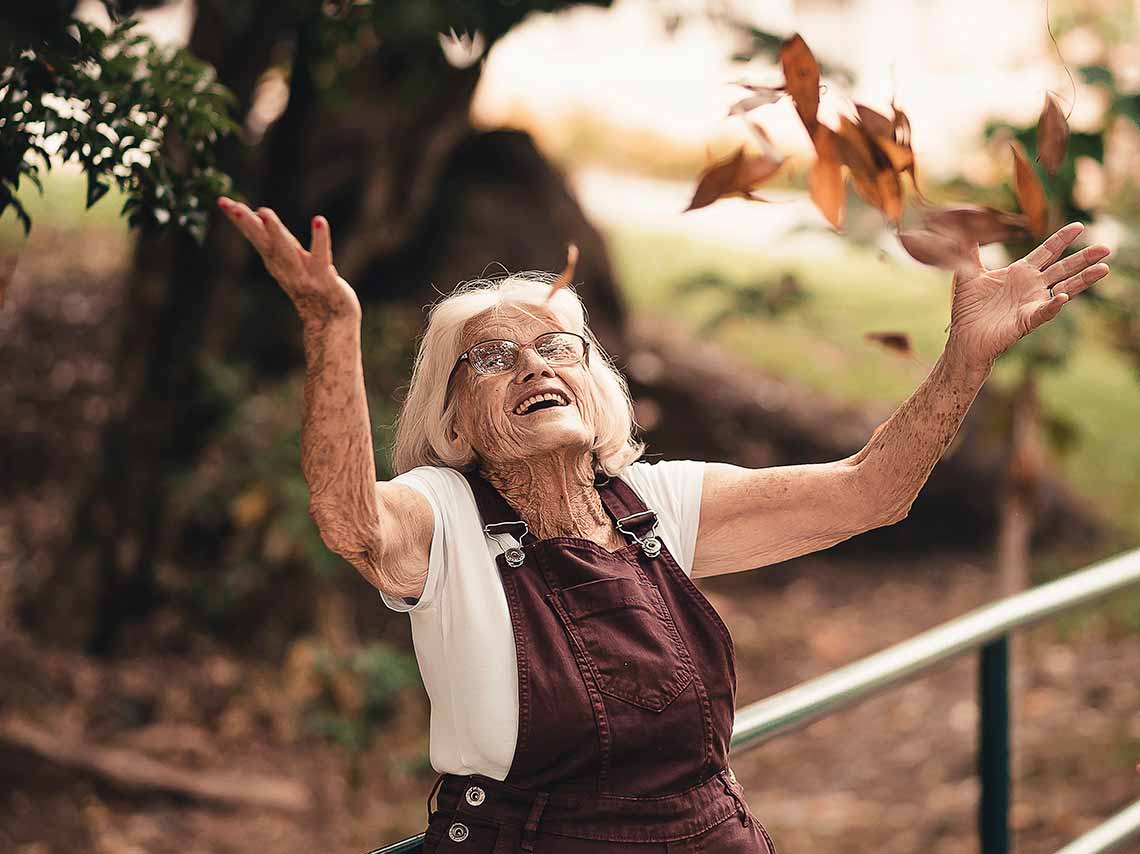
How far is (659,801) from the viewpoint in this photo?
57.5 inches

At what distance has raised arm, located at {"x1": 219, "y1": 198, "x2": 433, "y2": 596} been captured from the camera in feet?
4.15

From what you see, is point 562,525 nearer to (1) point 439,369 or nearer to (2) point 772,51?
(1) point 439,369

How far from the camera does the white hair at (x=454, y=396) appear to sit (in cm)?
163

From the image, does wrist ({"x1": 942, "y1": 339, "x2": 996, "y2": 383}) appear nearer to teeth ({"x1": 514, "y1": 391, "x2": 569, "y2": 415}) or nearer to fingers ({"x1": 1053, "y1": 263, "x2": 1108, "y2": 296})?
fingers ({"x1": 1053, "y1": 263, "x2": 1108, "y2": 296})

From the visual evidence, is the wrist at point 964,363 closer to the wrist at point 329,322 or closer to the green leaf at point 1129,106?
the wrist at point 329,322

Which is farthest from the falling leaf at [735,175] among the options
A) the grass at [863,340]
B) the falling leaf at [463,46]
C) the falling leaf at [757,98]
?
the grass at [863,340]

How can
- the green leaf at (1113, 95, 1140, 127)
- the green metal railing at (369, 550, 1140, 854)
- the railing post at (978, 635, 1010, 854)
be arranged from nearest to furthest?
1. the green metal railing at (369, 550, 1140, 854)
2. the railing post at (978, 635, 1010, 854)
3. the green leaf at (1113, 95, 1140, 127)

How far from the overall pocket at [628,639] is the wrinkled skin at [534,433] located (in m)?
0.09

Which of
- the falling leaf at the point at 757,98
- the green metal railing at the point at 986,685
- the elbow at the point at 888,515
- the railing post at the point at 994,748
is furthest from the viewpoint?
the railing post at the point at 994,748

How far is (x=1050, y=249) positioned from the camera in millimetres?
1555

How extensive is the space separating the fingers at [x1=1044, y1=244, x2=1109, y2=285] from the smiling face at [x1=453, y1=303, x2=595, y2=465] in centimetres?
53

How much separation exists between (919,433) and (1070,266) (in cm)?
25

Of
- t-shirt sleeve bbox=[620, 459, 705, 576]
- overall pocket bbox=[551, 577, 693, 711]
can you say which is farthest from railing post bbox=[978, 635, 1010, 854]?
overall pocket bbox=[551, 577, 693, 711]

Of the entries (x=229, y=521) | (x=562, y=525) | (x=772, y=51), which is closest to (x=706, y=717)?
(x=562, y=525)
